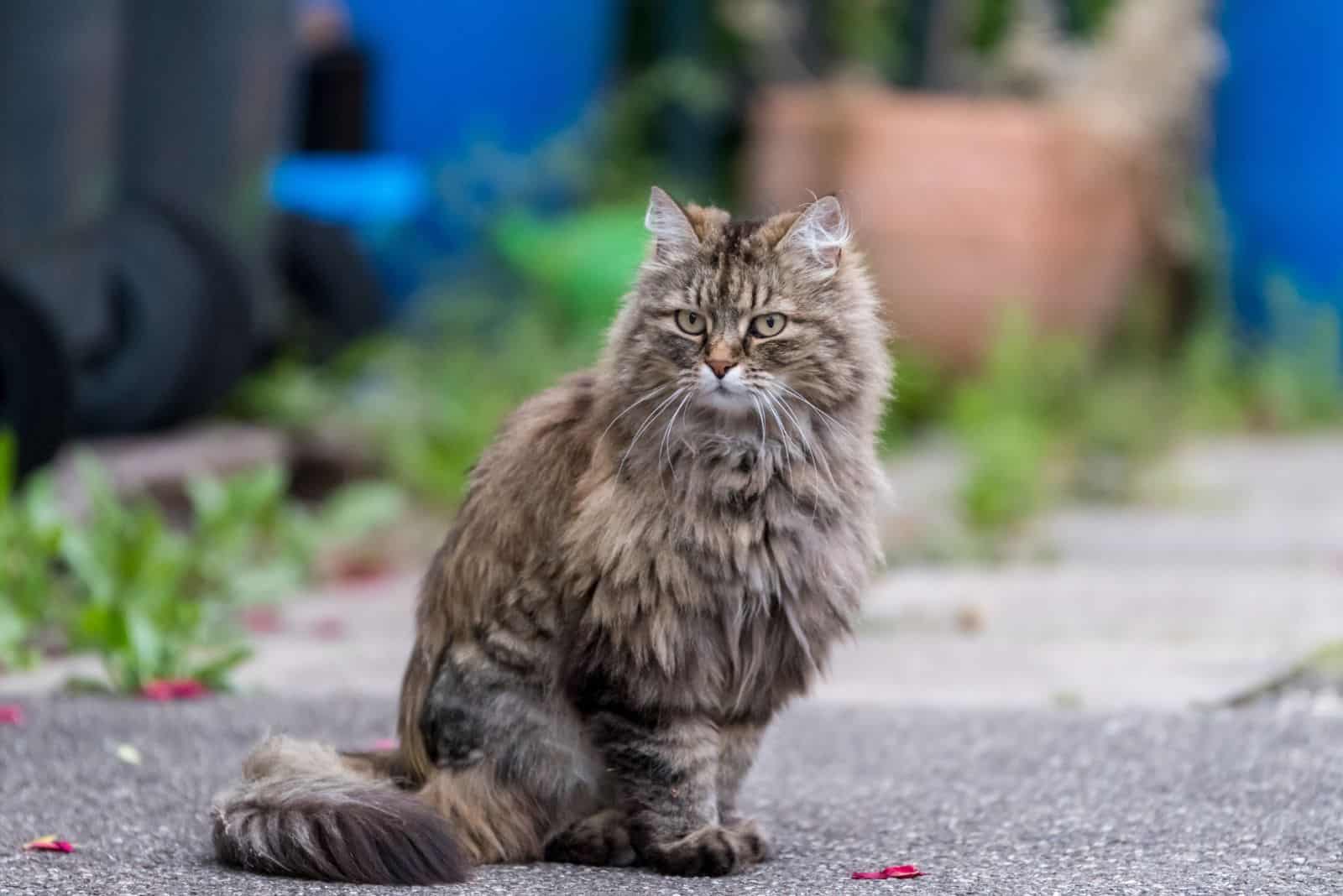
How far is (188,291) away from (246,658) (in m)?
2.59

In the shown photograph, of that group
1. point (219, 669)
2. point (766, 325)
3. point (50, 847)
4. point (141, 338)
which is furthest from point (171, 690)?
point (141, 338)

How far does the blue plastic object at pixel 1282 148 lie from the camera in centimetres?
1058

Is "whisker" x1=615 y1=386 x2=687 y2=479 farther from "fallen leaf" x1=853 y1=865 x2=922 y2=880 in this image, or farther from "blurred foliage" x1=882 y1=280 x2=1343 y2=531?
"blurred foliage" x1=882 y1=280 x2=1343 y2=531

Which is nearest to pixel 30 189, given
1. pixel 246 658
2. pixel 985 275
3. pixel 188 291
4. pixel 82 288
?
pixel 82 288

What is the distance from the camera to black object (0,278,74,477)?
534 cm

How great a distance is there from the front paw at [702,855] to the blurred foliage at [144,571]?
5.35 feet

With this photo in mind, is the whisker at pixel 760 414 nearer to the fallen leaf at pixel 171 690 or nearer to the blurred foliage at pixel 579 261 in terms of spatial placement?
the fallen leaf at pixel 171 690

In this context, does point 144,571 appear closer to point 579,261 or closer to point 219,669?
point 219,669

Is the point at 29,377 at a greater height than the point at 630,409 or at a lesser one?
lesser

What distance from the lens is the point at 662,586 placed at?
3.08 metres

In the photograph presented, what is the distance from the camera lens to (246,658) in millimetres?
4391

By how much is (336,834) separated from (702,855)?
60 centimetres

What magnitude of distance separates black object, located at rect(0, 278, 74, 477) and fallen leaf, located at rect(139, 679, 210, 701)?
1289 mm

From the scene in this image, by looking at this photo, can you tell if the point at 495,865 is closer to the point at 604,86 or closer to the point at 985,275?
the point at 985,275
